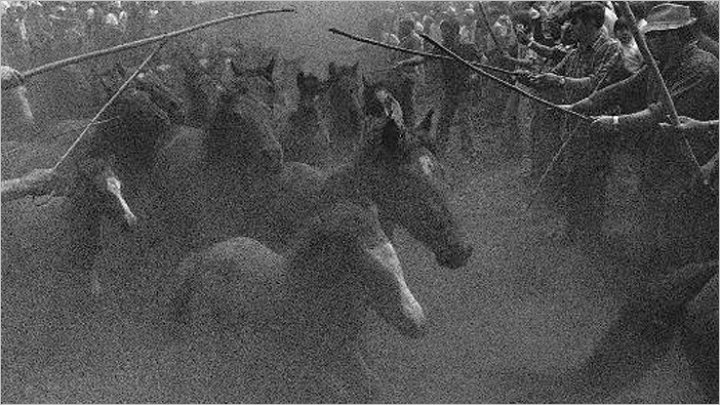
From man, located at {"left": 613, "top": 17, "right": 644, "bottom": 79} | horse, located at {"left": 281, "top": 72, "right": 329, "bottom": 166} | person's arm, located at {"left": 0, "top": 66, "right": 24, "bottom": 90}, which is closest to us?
person's arm, located at {"left": 0, "top": 66, "right": 24, "bottom": 90}

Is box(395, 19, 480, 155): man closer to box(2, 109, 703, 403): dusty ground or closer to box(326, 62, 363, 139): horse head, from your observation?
box(326, 62, 363, 139): horse head

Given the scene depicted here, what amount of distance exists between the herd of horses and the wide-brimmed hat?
5.29ft

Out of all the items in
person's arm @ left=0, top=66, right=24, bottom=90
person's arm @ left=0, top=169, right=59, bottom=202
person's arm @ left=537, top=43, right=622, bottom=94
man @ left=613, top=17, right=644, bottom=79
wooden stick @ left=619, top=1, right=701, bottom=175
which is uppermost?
wooden stick @ left=619, top=1, right=701, bottom=175

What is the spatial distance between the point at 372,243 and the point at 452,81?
500 centimetres

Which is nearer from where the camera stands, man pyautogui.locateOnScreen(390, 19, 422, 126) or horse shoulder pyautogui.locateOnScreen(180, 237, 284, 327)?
horse shoulder pyautogui.locateOnScreen(180, 237, 284, 327)

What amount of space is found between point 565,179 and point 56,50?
9.88 meters

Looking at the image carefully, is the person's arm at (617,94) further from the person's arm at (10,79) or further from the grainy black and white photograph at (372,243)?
the person's arm at (10,79)

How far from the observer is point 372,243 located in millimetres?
3938

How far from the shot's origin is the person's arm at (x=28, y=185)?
15.2 ft

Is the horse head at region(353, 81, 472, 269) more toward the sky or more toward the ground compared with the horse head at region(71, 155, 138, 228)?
more toward the sky

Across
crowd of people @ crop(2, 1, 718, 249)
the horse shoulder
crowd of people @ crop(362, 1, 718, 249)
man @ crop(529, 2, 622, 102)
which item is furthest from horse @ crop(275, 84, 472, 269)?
man @ crop(529, 2, 622, 102)

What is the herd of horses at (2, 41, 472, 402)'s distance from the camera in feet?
13.8

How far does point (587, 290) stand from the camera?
5828 mm

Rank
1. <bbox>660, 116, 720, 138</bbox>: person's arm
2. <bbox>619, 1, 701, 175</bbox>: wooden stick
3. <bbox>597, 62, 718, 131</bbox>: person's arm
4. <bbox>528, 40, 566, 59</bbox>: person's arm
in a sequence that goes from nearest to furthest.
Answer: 1. <bbox>619, 1, 701, 175</bbox>: wooden stick
2. <bbox>660, 116, 720, 138</bbox>: person's arm
3. <bbox>597, 62, 718, 131</bbox>: person's arm
4. <bbox>528, 40, 566, 59</bbox>: person's arm
